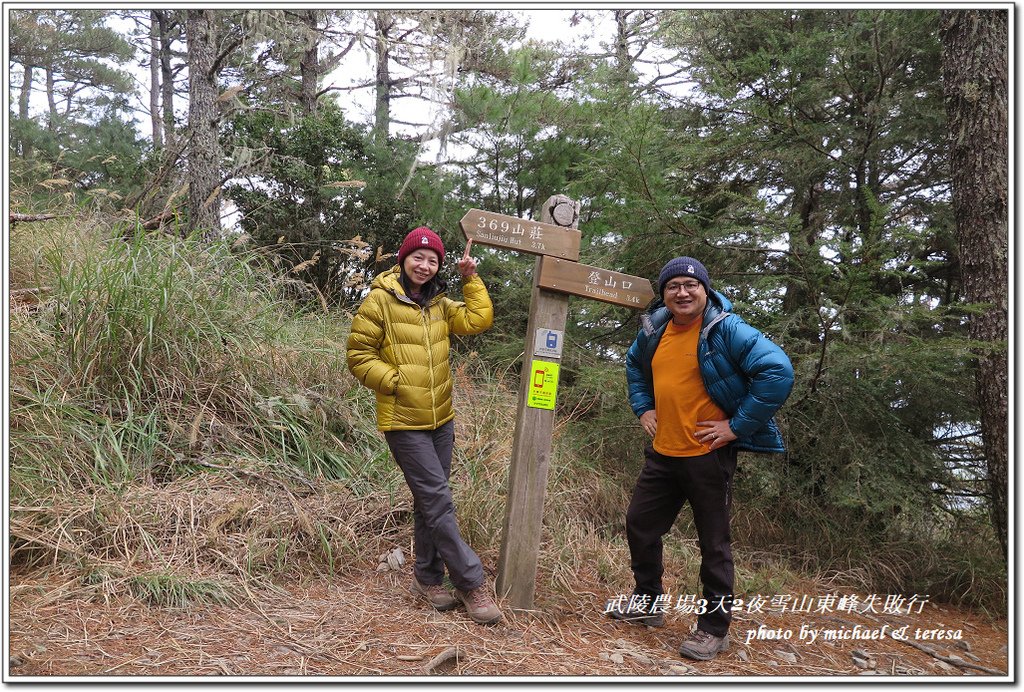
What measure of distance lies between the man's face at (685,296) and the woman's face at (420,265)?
119cm

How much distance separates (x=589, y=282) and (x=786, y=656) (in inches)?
85.0

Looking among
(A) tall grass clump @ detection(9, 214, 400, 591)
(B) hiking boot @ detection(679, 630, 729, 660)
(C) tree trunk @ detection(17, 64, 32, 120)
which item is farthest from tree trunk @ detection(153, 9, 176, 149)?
(B) hiking boot @ detection(679, 630, 729, 660)

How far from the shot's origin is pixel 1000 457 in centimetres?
445

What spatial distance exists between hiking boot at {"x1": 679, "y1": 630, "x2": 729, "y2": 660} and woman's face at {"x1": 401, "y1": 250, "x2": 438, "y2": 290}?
7.28 ft

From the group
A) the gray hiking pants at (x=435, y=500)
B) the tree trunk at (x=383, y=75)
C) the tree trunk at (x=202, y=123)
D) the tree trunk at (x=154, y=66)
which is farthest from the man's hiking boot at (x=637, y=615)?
the tree trunk at (x=154, y=66)

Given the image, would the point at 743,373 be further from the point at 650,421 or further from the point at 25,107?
the point at 25,107

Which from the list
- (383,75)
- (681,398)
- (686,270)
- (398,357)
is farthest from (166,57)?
(681,398)

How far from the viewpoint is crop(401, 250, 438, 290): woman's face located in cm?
355

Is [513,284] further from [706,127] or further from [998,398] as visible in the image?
[998,398]

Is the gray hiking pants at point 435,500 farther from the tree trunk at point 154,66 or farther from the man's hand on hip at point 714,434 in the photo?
the tree trunk at point 154,66

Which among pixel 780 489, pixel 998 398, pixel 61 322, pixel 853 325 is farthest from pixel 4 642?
pixel 998 398

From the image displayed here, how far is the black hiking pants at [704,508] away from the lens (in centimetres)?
335

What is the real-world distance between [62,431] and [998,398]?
18.9 feet

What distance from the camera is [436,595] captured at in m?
3.69
